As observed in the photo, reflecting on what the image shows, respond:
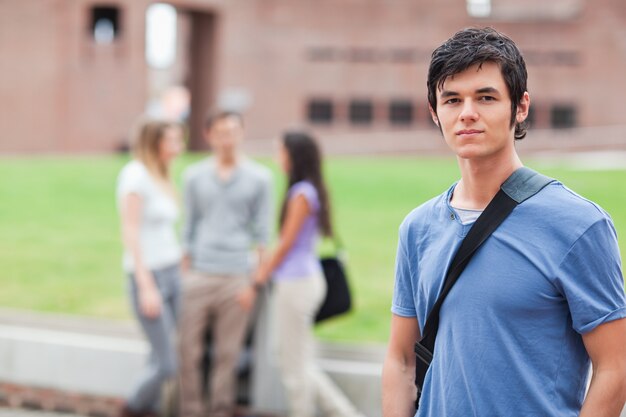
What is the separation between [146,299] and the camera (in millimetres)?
5242

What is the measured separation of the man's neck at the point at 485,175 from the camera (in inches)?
84.6

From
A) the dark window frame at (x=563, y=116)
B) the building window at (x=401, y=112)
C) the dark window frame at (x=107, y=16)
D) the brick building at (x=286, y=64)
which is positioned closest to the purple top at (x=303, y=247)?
the brick building at (x=286, y=64)

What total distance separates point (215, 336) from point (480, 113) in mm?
4093

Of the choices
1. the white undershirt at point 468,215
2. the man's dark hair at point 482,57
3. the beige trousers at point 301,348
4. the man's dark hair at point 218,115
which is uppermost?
the man's dark hair at point 482,57

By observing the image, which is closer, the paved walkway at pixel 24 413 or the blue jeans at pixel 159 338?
the blue jeans at pixel 159 338

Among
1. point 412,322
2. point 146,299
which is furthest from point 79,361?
point 412,322

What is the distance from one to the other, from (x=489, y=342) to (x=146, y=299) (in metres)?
3.51

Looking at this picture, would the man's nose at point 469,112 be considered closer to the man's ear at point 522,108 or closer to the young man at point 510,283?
the young man at point 510,283

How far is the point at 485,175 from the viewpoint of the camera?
215cm

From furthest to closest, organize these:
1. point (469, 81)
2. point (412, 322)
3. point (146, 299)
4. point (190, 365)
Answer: point (190, 365), point (146, 299), point (412, 322), point (469, 81)

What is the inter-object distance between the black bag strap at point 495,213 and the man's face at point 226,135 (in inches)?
152

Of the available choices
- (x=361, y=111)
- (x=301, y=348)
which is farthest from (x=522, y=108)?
(x=361, y=111)

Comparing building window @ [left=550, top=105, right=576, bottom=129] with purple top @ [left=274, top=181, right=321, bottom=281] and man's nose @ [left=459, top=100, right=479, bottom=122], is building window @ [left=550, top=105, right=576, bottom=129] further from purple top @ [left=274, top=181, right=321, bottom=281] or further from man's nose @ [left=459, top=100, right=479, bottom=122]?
man's nose @ [left=459, top=100, right=479, bottom=122]

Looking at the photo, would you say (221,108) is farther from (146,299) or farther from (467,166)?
(467,166)
